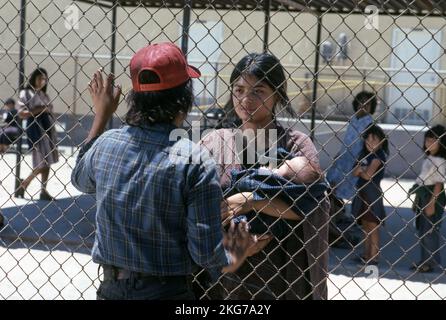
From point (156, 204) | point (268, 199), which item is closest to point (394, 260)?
point (268, 199)

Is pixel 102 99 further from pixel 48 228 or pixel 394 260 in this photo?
pixel 48 228

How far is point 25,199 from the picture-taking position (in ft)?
34.2

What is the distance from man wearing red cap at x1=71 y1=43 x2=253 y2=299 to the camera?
95.0 inches

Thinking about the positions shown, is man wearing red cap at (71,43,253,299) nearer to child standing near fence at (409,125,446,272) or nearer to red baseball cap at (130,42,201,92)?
red baseball cap at (130,42,201,92)

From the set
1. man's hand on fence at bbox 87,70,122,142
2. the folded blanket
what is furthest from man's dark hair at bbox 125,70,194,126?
the folded blanket

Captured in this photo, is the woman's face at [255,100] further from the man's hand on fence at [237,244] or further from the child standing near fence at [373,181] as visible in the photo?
the child standing near fence at [373,181]

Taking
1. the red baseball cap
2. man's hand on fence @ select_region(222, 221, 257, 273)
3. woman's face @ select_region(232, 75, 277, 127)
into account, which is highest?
the red baseball cap

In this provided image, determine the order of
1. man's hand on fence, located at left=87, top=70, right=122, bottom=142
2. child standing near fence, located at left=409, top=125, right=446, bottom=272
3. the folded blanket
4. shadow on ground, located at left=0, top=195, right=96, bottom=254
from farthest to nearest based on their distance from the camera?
1. shadow on ground, located at left=0, top=195, right=96, bottom=254
2. child standing near fence, located at left=409, top=125, right=446, bottom=272
3. the folded blanket
4. man's hand on fence, located at left=87, top=70, right=122, bottom=142

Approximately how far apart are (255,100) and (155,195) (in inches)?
32.2

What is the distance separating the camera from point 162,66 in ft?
8.02

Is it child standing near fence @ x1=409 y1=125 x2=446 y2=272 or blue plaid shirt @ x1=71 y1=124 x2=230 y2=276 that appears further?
child standing near fence @ x1=409 y1=125 x2=446 y2=272
